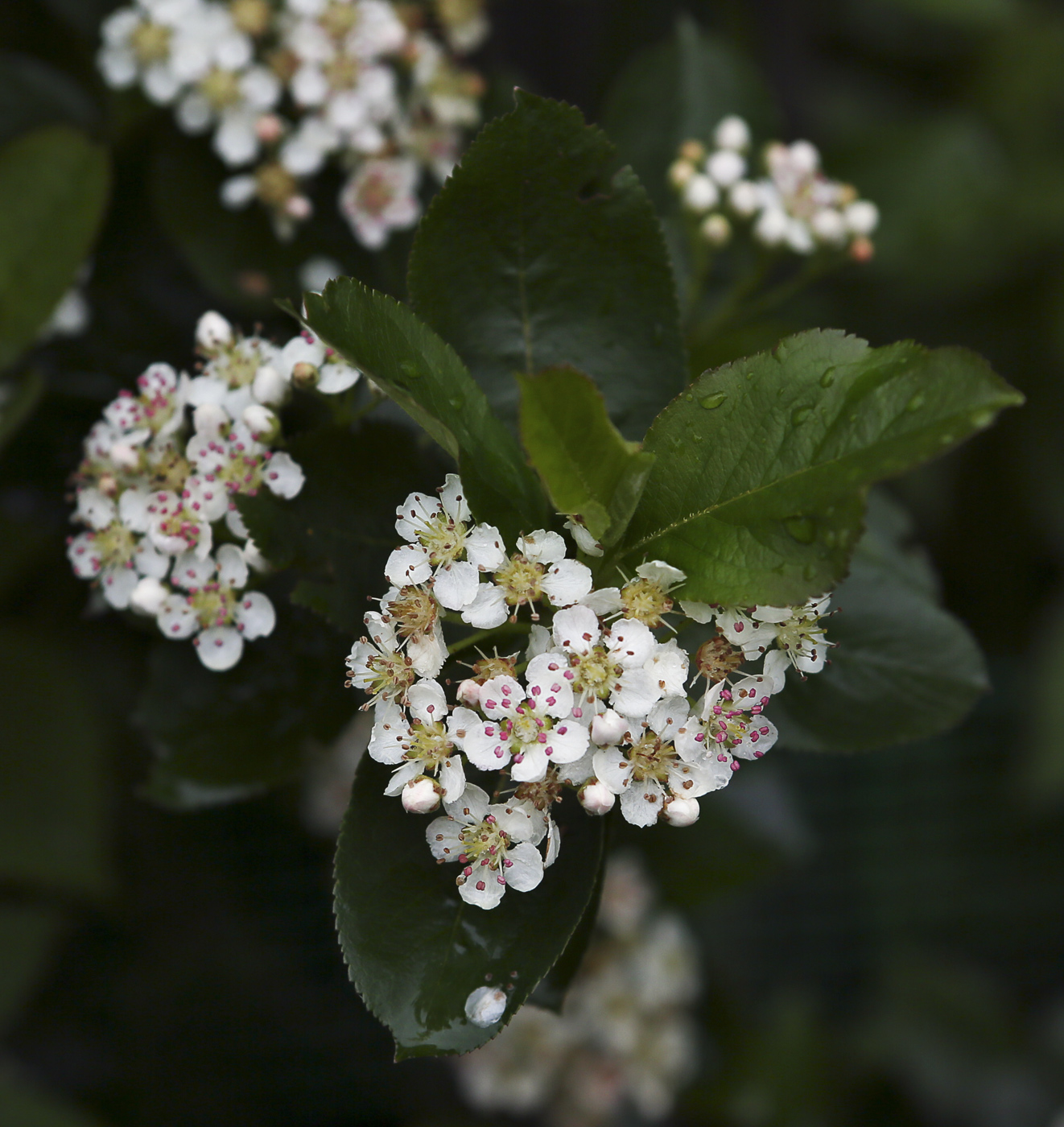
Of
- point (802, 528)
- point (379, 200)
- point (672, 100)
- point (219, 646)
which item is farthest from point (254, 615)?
point (672, 100)

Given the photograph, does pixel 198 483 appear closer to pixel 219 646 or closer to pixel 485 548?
pixel 219 646

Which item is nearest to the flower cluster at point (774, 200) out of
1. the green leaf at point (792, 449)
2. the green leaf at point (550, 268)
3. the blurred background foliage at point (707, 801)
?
the blurred background foliage at point (707, 801)

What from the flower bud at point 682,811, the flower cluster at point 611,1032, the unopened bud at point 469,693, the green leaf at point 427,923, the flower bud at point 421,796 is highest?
the unopened bud at point 469,693

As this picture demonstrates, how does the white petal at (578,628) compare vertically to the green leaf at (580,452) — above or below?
below

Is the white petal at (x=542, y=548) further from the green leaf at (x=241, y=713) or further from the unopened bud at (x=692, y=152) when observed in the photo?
the unopened bud at (x=692, y=152)

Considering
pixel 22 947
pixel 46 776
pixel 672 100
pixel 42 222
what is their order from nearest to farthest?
pixel 42 222 → pixel 672 100 → pixel 46 776 → pixel 22 947
